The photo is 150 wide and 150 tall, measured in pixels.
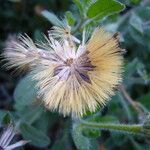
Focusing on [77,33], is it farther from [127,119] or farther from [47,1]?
[47,1]

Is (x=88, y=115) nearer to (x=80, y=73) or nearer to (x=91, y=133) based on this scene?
(x=91, y=133)

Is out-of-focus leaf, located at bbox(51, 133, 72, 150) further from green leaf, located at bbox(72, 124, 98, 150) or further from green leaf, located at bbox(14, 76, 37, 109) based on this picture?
green leaf, located at bbox(72, 124, 98, 150)

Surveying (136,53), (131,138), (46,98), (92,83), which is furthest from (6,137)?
(136,53)

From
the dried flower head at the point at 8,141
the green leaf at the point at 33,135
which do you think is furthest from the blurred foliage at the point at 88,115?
the dried flower head at the point at 8,141

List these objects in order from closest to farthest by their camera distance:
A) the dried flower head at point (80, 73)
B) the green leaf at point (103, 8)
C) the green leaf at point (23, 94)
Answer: the dried flower head at point (80, 73) → the green leaf at point (103, 8) → the green leaf at point (23, 94)

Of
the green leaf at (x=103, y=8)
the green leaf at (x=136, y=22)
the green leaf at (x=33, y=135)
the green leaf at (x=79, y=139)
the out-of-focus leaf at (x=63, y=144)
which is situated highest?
the green leaf at (x=103, y=8)

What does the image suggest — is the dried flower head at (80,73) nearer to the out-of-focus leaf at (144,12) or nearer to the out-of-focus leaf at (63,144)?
the out-of-focus leaf at (63,144)

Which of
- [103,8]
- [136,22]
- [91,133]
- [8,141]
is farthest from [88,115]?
[136,22]
